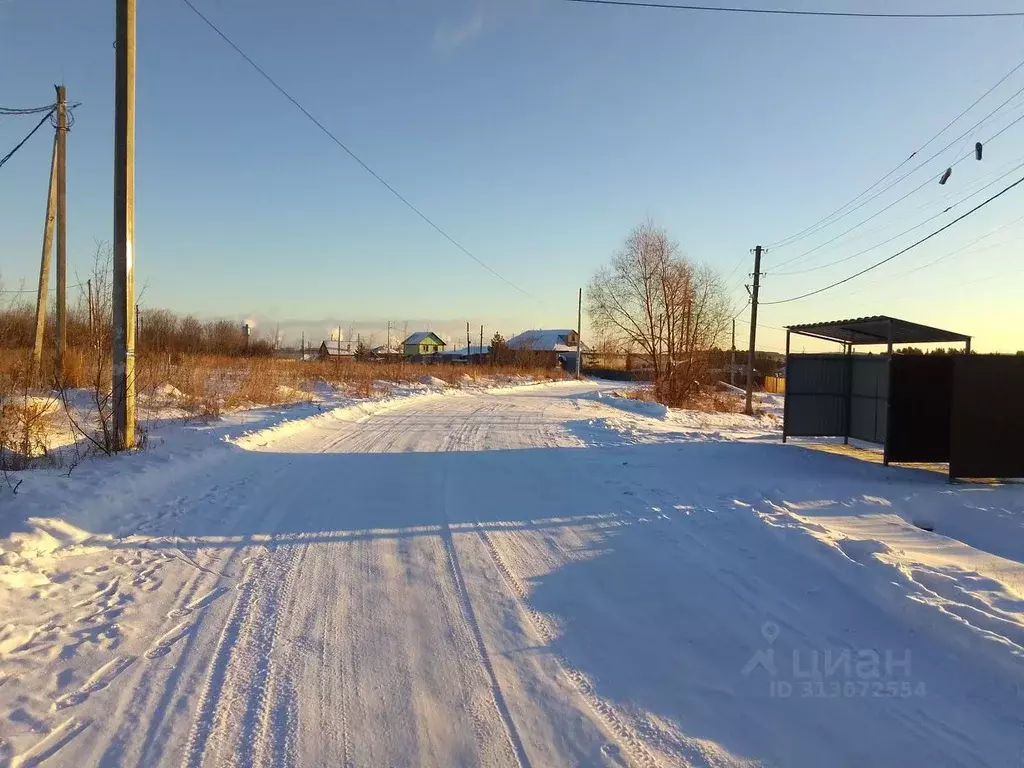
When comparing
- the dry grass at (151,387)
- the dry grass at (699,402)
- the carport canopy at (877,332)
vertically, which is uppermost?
the carport canopy at (877,332)

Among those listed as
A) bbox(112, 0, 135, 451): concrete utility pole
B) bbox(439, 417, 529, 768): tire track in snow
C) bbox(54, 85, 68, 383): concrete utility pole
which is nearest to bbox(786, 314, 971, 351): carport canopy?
bbox(439, 417, 529, 768): tire track in snow

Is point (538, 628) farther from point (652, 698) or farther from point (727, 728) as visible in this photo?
point (727, 728)

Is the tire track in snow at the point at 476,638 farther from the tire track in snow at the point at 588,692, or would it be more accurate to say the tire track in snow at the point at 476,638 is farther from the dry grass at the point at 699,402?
the dry grass at the point at 699,402

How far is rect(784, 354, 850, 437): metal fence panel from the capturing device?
52.1ft

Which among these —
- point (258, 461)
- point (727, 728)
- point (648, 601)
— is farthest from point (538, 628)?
point (258, 461)

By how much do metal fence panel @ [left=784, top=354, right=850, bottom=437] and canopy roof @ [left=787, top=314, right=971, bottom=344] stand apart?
83cm

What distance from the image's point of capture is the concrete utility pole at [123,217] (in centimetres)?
980

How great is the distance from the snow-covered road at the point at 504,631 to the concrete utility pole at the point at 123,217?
70.9 inches

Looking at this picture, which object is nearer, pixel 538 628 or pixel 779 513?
pixel 538 628

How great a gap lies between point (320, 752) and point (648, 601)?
2.98 metres

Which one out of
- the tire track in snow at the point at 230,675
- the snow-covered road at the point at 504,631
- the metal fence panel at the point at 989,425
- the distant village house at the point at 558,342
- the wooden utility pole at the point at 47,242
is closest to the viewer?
the tire track in snow at the point at 230,675

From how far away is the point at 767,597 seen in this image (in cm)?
535

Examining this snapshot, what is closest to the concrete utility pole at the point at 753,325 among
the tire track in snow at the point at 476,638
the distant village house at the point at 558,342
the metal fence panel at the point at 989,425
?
the metal fence panel at the point at 989,425

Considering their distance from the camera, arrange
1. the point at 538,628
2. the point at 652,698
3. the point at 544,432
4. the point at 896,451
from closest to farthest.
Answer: the point at 652,698
the point at 538,628
the point at 896,451
the point at 544,432
